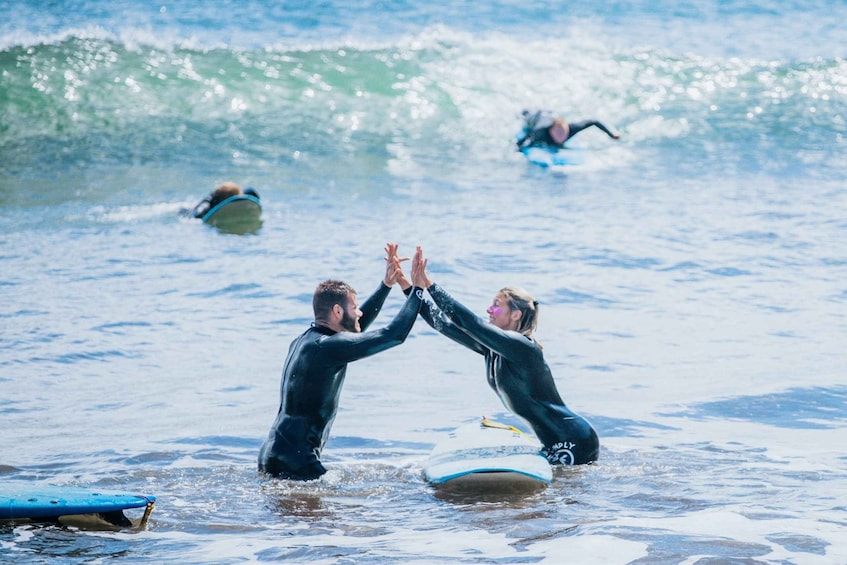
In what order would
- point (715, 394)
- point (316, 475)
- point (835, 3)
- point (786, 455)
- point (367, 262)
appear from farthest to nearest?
1. point (835, 3)
2. point (367, 262)
3. point (715, 394)
4. point (786, 455)
5. point (316, 475)

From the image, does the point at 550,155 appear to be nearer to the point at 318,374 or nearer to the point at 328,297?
the point at 328,297

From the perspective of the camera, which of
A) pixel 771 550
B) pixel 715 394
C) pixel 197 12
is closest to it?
pixel 771 550

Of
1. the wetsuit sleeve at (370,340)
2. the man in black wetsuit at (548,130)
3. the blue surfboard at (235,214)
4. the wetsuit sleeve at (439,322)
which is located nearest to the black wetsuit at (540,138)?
the man in black wetsuit at (548,130)

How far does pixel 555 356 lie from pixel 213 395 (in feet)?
9.85

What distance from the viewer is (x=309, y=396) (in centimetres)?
715

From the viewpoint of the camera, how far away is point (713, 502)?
668 cm

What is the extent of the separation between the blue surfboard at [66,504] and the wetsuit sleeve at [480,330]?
2133 millimetres

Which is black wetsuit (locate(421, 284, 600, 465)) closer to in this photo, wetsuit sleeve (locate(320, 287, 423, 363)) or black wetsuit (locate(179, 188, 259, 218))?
wetsuit sleeve (locate(320, 287, 423, 363))

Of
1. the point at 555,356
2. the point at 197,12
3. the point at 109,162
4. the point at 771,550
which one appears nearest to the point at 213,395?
the point at 555,356

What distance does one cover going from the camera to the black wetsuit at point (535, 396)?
738cm

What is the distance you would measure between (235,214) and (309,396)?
799 centimetres

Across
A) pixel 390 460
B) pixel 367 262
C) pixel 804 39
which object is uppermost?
pixel 804 39

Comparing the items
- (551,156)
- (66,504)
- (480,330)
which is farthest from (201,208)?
(66,504)

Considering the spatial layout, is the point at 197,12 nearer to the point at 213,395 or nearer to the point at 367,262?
the point at 367,262
